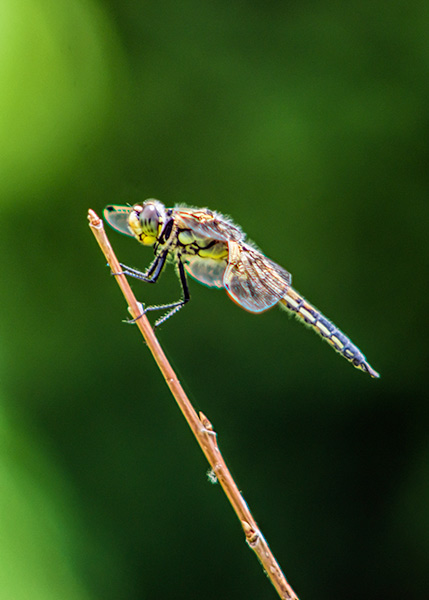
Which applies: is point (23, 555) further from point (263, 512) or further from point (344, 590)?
point (344, 590)

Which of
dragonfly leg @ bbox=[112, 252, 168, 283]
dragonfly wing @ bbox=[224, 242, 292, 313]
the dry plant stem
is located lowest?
the dry plant stem

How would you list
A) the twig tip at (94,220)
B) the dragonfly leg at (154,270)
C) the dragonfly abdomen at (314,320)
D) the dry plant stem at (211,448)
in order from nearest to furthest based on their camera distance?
the dry plant stem at (211,448), the twig tip at (94,220), the dragonfly leg at (154,270), the dragonfly abdomen at (314,320)

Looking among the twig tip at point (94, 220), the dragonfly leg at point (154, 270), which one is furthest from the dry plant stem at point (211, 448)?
the dragonfly leg at point (154, 270)

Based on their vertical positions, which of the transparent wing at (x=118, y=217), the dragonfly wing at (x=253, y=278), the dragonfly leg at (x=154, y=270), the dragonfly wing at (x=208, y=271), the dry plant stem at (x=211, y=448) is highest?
the transparent wing at (x=118, y=217)

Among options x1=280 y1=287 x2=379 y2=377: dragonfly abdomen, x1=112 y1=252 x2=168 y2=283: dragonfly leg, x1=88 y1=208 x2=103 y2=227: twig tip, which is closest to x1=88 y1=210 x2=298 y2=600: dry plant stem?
x1=88 y1=208 x2=103 y2=227: twig tip

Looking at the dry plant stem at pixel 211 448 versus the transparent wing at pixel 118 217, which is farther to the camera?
the transparent wing at pixel 118 217

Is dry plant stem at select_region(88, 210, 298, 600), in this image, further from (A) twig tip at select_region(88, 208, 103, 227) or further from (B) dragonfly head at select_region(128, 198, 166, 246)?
(B) dragonfly head at select_region(128, 198, 166, 246)

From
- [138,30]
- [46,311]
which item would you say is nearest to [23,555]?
[46,311]

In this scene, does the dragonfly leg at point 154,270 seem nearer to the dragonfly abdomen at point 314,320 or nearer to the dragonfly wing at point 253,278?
the dragonfly wing at point 253,278
